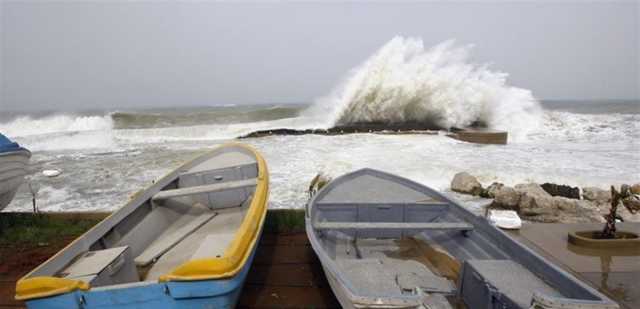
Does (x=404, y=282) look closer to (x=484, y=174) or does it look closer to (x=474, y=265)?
(x=474, y=265)

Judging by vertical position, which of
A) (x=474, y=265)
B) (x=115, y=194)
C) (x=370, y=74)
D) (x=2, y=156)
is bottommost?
(x=115, y=194)

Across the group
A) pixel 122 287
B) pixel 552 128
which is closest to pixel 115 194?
pixel 122 287

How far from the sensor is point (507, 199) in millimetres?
5770

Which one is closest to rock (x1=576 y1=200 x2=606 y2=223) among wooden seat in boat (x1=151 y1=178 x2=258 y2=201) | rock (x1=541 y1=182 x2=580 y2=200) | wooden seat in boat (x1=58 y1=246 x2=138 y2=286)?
rock (x1=541 y1=182 x2=580 y2=200)

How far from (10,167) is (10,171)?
2.3 inches

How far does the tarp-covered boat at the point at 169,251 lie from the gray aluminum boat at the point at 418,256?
0.68 m

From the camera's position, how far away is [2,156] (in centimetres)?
439

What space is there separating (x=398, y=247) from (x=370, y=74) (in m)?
18.8

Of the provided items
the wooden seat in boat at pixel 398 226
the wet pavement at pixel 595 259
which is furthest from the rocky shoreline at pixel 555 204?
the wooden seat in boat at pixel 398 226

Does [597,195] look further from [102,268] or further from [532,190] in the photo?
[102,268]

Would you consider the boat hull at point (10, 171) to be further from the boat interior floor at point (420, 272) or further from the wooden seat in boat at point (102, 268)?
the boat interior floor at point (420, 272)

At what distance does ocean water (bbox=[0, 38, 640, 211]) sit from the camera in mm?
8164

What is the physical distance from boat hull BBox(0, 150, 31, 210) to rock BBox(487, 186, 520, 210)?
314 inches

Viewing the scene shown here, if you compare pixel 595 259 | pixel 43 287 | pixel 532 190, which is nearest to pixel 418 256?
pixel 595 259
